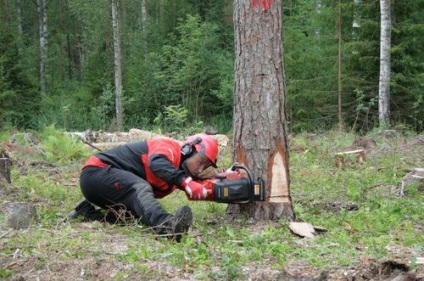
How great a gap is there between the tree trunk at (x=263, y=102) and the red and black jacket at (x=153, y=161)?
2.56 feet

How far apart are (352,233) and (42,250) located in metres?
2.94

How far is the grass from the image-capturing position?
4332mm

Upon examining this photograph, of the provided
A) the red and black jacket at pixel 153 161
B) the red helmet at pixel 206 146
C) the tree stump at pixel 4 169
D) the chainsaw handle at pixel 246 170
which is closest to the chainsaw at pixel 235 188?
the chainsaw handle at pixel 246 170

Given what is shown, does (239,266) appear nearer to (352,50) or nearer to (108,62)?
(352,50)

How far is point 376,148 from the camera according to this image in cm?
1130

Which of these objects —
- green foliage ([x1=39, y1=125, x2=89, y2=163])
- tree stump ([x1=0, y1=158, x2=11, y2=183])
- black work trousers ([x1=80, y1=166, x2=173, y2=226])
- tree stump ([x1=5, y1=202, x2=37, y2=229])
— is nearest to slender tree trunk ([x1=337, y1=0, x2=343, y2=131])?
green foliage ([x1=39, y1=125, x2=89, y2=163])

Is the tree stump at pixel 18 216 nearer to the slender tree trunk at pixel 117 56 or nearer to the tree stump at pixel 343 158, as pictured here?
the tree stump at pixel 343 158

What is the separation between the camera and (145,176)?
617 centimetres

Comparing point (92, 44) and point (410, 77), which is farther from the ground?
point (92, 44)

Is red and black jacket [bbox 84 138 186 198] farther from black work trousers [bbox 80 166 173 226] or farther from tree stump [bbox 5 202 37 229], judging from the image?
tree stump [bbox 5 202 37 229]

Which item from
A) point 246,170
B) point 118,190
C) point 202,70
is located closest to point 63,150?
point 118,190

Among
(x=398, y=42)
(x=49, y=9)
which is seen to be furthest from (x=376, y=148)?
(x=49, y=9)

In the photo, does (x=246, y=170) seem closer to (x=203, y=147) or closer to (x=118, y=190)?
(x=203, y=147)

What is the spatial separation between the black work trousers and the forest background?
28.8ft
